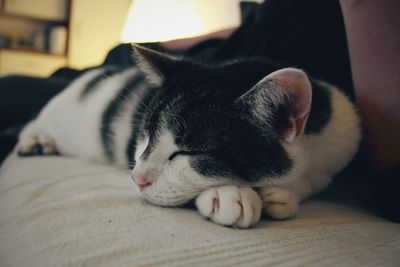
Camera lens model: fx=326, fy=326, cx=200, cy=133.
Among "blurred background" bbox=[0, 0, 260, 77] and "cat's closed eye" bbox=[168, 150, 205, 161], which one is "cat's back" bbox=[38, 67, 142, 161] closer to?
"cat's closed eye" bbox=[168, 150, 205, 161]

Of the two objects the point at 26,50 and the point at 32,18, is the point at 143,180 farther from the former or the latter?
the point at 32,18

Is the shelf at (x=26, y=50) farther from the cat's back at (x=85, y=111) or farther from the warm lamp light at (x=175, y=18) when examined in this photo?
the cat's back at (x=85, y=111)

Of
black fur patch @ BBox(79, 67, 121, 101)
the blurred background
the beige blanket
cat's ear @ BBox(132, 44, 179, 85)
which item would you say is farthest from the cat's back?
the blurred background

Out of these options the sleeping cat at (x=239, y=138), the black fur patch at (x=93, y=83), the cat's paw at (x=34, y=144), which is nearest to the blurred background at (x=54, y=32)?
the black fur patch at (x=93, y=83)

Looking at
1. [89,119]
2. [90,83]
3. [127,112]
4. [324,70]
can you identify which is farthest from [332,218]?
[90,83]

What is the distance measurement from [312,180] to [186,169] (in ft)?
1.06

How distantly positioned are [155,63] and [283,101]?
0.37 metres

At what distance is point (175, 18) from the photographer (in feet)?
7.94

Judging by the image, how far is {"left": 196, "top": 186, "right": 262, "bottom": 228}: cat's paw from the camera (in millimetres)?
Result: 527

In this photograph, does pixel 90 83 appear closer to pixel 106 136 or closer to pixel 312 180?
pixel 106 136

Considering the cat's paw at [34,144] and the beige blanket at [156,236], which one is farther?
the cat's paw at [34,144]

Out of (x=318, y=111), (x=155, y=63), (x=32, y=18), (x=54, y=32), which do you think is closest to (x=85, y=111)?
(x=155, y=63)

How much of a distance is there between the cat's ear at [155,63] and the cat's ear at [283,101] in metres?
0.28

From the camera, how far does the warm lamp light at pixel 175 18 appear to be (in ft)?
7.21
